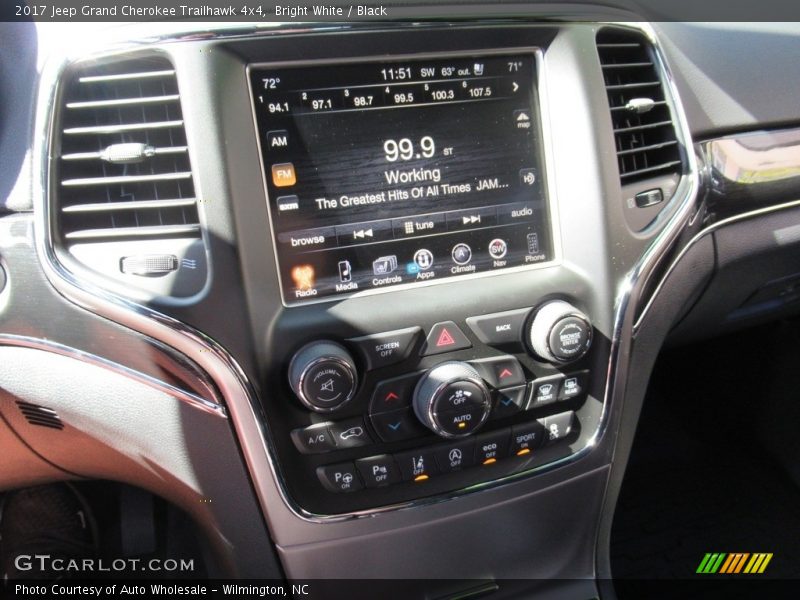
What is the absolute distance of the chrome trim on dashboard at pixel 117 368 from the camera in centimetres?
111

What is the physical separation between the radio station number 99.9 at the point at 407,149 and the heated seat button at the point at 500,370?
0.33 metres

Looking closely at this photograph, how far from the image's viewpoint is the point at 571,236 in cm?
124

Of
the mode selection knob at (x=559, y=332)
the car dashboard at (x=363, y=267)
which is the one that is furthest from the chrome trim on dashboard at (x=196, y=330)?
the mode selection knob at (x=559, y=332)

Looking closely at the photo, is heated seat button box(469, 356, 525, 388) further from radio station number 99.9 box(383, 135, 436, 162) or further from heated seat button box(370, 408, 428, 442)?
radio station number 99.9 box(383, 135, 436, 162)

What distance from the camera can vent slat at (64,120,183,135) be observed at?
3.41ft

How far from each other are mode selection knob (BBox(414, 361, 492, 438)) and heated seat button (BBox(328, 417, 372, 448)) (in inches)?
3.4

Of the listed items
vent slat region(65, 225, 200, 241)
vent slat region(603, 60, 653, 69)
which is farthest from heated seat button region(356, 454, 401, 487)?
vent slat region(603, 60, 653, 69)

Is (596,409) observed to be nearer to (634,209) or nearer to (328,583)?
(634,209)

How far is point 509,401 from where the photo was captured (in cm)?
123

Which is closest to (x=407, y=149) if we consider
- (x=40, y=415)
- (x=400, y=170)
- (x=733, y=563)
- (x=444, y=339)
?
(x=400, y=170)

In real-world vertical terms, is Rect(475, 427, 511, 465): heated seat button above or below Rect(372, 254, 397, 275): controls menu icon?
below

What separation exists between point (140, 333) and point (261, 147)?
0.31 meters

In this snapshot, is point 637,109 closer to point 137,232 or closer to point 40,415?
point 137,232

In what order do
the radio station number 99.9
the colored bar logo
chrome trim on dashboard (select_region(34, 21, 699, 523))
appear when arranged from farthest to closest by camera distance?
the colored bar logo → the radio station number 99.9 → chrome trim on dashboard (select_region(34, 21, 699, 523))
